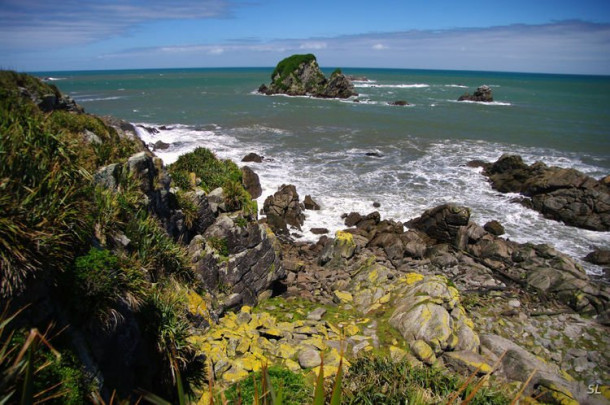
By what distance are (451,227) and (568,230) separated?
9252 mm

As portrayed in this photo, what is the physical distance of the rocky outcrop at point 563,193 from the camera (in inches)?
988

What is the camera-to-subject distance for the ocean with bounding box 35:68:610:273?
26.8 meters

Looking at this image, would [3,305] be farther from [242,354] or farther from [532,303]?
[532,303]

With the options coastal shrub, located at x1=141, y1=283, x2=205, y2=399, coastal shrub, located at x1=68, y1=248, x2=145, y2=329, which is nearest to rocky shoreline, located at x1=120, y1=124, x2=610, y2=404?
coastal shrub, located at x1=141, y1=283, x2=205, y2=399

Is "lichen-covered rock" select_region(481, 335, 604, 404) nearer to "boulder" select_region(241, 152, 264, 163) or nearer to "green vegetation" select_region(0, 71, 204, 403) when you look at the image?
"green vegetation" select_region(0, 71, 204, 403)

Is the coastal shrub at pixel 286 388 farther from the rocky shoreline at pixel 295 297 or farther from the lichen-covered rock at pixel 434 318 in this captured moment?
the lichen-covered rock at pixel 434 318

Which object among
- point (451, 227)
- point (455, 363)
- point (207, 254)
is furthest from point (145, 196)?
point (451, 227)

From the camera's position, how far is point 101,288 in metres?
6.61

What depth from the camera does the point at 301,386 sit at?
8.72m

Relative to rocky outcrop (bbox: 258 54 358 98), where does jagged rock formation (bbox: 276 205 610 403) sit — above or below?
below

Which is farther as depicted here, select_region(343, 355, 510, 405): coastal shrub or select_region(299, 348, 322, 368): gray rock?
select_region(299, 348, 322, 368): gray rock

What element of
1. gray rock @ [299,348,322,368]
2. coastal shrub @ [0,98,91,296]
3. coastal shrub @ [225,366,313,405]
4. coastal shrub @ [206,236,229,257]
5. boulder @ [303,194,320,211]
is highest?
coastal shrub @ [0,98,91,296]

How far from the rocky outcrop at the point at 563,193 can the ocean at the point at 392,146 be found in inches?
37.2

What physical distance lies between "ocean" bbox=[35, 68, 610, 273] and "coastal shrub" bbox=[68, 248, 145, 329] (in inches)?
646
